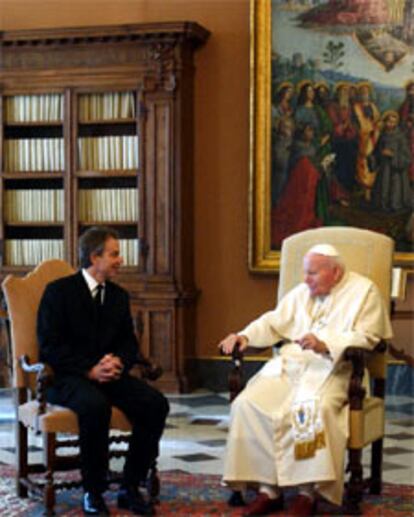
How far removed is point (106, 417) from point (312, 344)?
1.04 metres

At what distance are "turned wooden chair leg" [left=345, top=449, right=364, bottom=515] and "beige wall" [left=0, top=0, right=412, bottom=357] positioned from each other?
4165mm

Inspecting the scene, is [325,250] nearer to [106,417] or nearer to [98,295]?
[98,295]

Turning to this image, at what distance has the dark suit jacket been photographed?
5.85 meters

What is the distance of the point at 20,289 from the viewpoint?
6141 mm

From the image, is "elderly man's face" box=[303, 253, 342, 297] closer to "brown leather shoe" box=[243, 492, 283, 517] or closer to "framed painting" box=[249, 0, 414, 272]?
"brown leather shoe" box=[243, 492, 283, 517]

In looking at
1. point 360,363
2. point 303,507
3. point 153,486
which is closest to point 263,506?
point 303,507

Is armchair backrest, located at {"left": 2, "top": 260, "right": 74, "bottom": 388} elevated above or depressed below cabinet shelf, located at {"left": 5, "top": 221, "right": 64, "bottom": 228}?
below

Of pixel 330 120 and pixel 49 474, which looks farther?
pixel 330 120

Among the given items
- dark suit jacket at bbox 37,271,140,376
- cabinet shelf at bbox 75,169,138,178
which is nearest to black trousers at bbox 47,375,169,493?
dark suit jacket at bbox 37,271,140,376

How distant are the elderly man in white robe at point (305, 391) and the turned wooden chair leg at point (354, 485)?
12 centimetres

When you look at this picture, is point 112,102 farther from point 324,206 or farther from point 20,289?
point 20,289

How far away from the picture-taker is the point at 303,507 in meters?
5.61

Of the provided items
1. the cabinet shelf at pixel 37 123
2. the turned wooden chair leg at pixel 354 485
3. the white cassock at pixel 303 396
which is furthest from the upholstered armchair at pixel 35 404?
the cabinet shelf at pixel 37 123

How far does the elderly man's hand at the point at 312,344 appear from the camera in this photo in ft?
19.1
